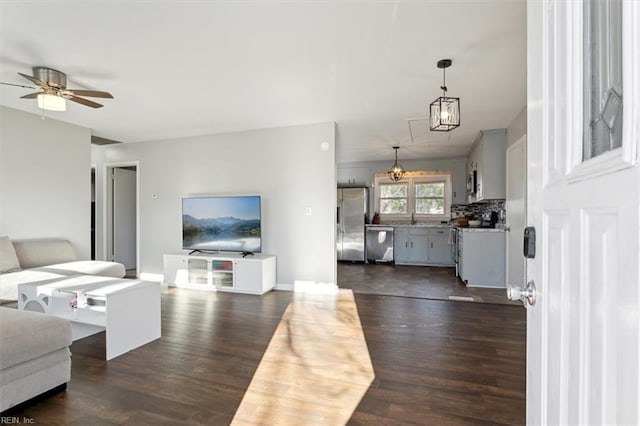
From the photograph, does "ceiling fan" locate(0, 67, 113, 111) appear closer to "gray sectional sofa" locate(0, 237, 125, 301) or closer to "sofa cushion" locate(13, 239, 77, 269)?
"gray sectional sofa" locate(0, 237, 125, 301)

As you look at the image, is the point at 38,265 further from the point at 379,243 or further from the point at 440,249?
the point at 440,249

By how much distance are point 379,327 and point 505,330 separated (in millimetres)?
1230

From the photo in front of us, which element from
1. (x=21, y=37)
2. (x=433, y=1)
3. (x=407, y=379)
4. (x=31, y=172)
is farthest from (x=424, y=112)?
(x=31, y=172)

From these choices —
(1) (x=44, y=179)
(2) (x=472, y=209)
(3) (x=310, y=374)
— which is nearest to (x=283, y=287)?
(3) (x=310, y=374)

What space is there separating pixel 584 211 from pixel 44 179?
5722mm

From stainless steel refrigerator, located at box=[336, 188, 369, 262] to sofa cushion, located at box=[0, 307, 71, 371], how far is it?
19.0 feet

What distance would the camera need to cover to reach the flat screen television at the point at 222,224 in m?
4.65

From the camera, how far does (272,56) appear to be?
2.65m

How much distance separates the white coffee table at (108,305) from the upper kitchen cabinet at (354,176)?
5758 mm

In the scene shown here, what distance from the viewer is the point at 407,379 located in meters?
2.12

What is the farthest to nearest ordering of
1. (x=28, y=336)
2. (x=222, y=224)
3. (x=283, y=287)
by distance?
(x=222, y=224) < (x=283, y=287) < (x=28, y=336)

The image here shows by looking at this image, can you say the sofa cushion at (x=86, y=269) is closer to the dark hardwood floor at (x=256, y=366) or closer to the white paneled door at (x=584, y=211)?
the dark hardwood floor at (x=256, y=366)

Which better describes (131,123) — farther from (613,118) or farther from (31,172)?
(613,118)

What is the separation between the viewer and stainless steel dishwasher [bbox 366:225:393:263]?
23.5 feet
